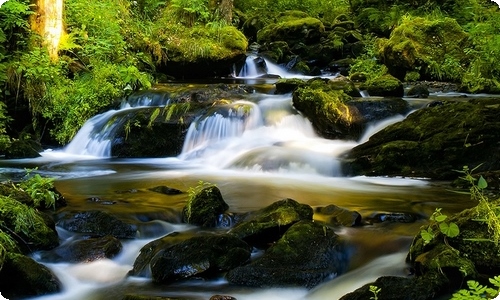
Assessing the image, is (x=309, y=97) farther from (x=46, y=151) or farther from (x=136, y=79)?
(x=46, y=151)

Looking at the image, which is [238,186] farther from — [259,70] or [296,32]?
[296,32]

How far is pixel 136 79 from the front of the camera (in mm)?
11664

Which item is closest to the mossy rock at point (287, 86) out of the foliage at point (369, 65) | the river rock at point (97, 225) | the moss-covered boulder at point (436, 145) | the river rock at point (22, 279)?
the foliage at point (369, 65)

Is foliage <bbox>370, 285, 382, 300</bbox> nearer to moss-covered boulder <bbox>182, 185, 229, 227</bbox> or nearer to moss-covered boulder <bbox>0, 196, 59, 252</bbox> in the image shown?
moss-covered boulder <bbox>182, 185, 229, 227</bbox>

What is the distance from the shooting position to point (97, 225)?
5.31 m

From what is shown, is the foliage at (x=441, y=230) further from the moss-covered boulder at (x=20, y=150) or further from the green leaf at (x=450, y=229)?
the moss-covered boulder at (x=20, y=150)

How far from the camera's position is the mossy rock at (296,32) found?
1878cm

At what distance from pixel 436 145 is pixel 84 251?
5.36 m

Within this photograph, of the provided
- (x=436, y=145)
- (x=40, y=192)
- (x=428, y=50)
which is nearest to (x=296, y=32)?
(x=428, y=50)

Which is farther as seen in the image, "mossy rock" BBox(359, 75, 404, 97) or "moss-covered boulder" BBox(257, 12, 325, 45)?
"moss-covered boulder" BBox(257, 12, 325, 45)

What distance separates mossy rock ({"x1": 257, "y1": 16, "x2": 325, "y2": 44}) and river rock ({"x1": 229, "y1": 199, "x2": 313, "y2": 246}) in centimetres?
1438

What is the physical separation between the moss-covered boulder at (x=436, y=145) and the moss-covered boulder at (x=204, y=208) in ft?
9.97

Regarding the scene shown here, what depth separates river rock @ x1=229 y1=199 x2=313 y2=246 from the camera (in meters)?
4.88

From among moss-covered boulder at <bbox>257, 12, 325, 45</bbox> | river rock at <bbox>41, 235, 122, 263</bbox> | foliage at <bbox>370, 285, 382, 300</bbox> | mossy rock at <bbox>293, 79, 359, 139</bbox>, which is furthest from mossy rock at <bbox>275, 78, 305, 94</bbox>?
foliage at <bbox>370, 285, 382, 300</bbox>
